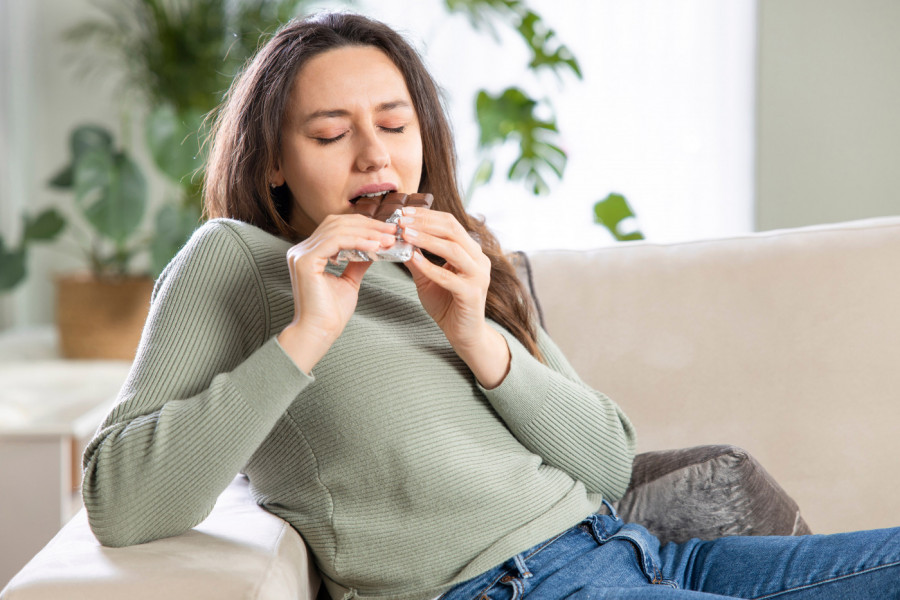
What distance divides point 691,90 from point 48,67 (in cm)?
253

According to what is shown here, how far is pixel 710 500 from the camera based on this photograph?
4.06 ft

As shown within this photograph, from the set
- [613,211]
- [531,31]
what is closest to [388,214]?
[613,211]

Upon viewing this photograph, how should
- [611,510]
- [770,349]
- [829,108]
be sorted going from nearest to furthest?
[611,510] → [770,349] → [829,108]

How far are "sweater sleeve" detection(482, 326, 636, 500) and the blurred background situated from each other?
2.08 meters

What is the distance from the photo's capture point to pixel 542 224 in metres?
3.48

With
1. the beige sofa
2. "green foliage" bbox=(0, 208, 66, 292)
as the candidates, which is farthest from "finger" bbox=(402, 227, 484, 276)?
"green foliage" bbox=(0, 208, 66, 292)

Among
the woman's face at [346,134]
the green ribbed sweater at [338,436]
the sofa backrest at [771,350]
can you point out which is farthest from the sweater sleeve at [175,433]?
A: the sofa backrest at [771,350]

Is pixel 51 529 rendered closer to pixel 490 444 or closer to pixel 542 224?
pixel 490 444

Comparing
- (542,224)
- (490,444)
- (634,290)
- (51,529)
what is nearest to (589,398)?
(490,444)

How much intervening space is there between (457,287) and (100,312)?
82.7 inches

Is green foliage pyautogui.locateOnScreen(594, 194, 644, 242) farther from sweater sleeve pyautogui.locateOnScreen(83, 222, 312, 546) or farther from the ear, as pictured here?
sweater sleeve pyautogui.locateOnScreen(83, 222, 312, 546)

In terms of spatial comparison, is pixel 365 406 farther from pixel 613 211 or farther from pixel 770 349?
pixel 613 211

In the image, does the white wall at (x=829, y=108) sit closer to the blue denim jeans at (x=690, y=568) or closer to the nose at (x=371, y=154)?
the blue denim jeans at (x=690, y=568)

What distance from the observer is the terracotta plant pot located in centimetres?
279
